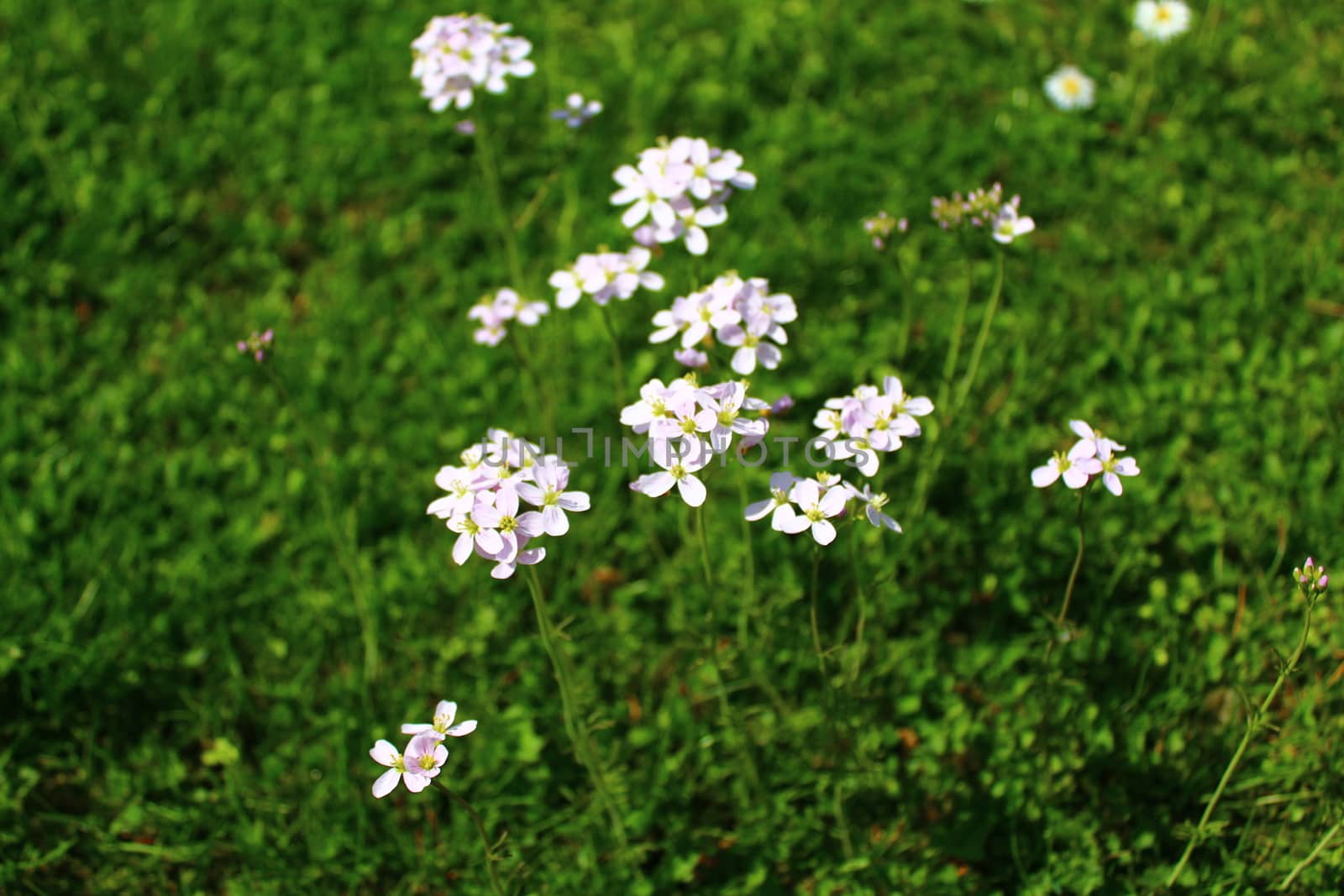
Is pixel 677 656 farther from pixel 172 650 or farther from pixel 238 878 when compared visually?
pixel 172 650

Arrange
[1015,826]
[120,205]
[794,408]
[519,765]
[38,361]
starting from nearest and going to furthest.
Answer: [1015,826] < [519,765] < [794,408] < [38,361] < [120,205]

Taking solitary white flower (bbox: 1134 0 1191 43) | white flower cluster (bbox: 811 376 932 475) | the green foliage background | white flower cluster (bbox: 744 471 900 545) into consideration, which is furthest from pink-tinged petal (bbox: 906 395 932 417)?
solitary white flower (bbox: 1134 0 1191 43)

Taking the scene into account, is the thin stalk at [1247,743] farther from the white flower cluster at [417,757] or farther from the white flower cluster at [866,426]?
the white flower cluster at [417,757]

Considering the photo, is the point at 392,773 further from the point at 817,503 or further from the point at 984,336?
the point at 984,336

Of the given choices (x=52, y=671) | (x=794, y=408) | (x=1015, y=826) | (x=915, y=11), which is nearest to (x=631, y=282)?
(x=794, y=408)

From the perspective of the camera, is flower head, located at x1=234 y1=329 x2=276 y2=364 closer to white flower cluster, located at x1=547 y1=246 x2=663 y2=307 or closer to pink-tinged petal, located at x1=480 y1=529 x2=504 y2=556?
white flower cluster, located at x1=547 y1=246 x2=663 y2=307

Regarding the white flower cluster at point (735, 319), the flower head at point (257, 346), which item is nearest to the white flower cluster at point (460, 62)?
the flower head at point (257, 346)

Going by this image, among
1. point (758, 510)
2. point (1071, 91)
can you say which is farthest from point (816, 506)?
point (1071, 91)
